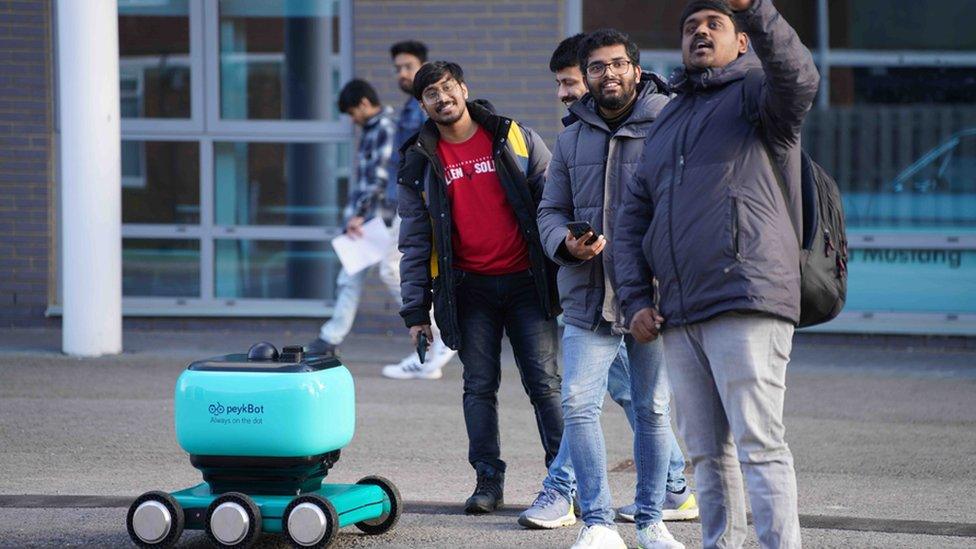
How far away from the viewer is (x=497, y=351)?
6.25m

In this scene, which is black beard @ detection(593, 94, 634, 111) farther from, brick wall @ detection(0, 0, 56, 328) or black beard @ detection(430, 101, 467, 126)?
brick wall @ detection(0, 0, 56, 328)

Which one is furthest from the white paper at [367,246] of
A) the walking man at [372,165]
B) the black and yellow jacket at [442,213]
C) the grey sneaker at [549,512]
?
the grey sneaker at [549,512]

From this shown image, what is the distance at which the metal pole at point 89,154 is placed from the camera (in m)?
10.1

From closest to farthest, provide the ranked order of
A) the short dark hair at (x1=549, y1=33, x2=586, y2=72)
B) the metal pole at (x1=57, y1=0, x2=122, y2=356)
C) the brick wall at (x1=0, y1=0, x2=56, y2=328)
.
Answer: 1. the short dark hair at (x1=549, y1=33, x2=586, y2=72)
2. the metal pole at (x1=57, y1=0, x2=122, y2=356)
3. the brick wall at (x1=0, y1=0, x2=56, y2=328)

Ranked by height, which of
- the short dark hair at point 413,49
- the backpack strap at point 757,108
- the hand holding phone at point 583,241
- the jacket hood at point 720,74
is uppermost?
the short dark hair at point 413,49

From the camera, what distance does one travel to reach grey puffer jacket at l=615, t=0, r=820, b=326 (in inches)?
173

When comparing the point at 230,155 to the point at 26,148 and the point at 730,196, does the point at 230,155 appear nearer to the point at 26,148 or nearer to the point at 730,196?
the point at 26,148

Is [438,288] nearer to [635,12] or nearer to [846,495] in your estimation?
[846,495]

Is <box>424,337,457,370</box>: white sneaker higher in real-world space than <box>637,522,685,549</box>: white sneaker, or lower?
higher

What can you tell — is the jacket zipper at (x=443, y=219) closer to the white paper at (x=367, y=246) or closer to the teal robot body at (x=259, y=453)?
the teal robot body at (x=259, y=453)

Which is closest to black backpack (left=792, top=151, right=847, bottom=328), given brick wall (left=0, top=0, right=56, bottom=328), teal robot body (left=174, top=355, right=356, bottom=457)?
teal robot body (left=174, top=355, right=356, bottom=457)

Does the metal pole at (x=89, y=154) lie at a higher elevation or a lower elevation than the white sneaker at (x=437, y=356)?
higher

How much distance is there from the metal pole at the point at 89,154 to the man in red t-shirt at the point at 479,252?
4.65 metres

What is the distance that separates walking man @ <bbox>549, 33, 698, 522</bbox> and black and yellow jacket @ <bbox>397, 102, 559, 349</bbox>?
0.30 metres
